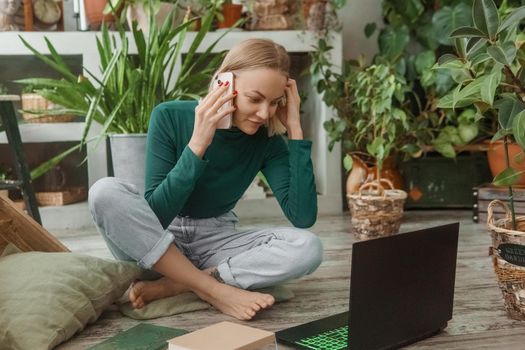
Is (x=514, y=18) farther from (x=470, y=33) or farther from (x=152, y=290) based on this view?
(x=152, y=290)

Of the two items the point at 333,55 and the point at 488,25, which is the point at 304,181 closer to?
the point at 488,25

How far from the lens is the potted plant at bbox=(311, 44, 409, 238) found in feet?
9.02

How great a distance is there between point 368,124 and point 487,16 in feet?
5.66

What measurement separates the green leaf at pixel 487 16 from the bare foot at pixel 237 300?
0.80 m

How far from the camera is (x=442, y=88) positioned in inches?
131

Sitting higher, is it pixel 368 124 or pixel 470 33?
pixel 470 33

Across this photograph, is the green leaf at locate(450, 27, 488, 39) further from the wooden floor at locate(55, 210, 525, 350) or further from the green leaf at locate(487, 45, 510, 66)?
the wooden floor at locate(55, 210, 525, 350)

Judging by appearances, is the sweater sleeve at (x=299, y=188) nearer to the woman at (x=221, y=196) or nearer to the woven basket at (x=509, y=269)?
the woman at (x=221, y=196)

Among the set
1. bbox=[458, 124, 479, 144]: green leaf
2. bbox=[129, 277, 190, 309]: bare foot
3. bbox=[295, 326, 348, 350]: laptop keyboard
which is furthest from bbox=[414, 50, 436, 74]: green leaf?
bbox=[295, 326, 348, 350]: laptop keyboard

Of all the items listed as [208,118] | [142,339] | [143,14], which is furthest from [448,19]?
[142,339]

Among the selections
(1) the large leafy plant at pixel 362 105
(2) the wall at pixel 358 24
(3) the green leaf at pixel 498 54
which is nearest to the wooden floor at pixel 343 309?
(3) the green leaf at pixel 498 54

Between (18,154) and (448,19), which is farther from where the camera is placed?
(448,19)

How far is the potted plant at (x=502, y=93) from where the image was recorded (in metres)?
1.39

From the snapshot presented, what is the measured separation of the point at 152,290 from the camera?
1.71 meters
